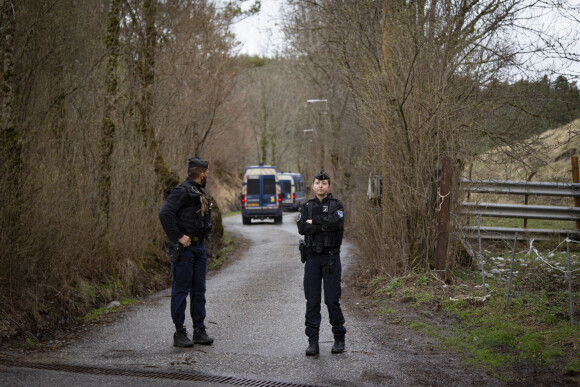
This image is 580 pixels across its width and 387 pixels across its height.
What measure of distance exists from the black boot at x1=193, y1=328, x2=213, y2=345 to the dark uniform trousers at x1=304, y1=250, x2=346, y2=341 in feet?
3.94

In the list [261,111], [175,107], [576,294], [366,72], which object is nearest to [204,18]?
[175,107]

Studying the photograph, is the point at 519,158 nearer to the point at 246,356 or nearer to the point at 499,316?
the point at 499,316

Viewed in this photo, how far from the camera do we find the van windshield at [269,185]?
1262 inches

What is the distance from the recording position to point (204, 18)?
19375mm

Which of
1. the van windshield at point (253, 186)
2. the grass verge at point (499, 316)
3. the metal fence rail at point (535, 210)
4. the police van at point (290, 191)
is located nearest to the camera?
the grass verge at point (499, 316)

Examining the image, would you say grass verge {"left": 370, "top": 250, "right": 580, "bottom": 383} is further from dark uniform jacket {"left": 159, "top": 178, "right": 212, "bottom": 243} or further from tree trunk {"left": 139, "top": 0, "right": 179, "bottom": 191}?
tree trunk {"left": 139, "top": 0, "right": 179, "bottom": 191}

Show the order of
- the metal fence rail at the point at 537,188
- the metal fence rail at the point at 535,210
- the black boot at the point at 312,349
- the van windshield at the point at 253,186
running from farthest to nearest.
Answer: the van windshield at the point at 253,186 → the metal fence rail at the point at 535,210 → the metal fence rail at the point at 537,188 → the black boot at the point at 312,349

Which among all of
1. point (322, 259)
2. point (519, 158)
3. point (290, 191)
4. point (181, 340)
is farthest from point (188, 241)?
point (290, 191)

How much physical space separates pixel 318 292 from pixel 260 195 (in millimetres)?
25790

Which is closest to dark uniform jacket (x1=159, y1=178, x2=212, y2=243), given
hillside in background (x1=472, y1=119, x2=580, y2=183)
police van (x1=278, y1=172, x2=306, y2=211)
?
hillside in background (x1=472, y1=119, x2=580, y2=183)

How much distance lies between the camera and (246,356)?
6.20m

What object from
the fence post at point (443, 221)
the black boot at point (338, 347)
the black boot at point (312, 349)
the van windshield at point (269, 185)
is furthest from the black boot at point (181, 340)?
the van windshield at point (269, 185)

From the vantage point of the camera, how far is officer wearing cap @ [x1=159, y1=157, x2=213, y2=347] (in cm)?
662

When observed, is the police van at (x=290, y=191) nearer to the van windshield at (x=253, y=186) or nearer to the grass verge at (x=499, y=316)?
the van windshield at (x=253, y=186)
